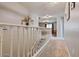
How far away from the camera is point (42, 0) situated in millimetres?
1664

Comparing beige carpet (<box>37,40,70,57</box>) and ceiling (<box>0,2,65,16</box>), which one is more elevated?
ceiling (<box>0,2,65,16</box>)

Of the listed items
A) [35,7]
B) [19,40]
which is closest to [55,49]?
[19,40]

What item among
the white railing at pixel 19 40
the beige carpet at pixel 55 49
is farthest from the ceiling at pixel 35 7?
the beige carpet at pixel 55 49

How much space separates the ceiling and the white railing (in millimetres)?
221

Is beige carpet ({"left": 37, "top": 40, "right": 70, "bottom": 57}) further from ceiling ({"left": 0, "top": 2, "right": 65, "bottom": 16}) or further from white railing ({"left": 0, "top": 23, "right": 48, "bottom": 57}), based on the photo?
ceiling ({"left": 0, "top": 2, "right": 65, "bottom": 16})

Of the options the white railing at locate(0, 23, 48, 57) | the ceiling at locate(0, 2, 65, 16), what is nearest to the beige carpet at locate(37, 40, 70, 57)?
the white railing at locate(0, 23, 48, 57)

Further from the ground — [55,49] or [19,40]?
[19,40]

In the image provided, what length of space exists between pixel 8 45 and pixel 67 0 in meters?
0.98

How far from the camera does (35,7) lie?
1.80 meters

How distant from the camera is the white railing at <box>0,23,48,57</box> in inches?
70.4

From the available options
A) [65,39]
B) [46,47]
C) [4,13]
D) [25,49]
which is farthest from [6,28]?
[65,39]

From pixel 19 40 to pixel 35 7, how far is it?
1.69ft

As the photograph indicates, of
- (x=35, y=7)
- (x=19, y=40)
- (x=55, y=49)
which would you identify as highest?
(x=35, y=7)

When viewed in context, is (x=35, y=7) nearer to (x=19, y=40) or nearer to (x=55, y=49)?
(x=19, y=40)
